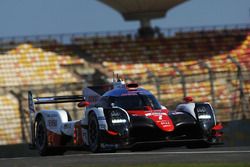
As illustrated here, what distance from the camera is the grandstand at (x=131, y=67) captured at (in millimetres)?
29844

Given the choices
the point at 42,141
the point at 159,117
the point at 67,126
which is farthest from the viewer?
the point at 42,141

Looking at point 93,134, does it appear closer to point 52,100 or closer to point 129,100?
point 129,100

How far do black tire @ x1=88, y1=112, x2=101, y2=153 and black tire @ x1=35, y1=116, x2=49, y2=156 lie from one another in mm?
2171

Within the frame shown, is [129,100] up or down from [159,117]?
up

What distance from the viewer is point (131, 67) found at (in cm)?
3984

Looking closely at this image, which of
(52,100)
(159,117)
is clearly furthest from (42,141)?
(159,117)

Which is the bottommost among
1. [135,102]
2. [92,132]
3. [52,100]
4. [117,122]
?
[92,132]

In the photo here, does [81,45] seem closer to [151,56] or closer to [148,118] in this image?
[151,56]

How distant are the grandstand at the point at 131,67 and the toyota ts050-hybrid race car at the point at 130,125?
1235cm

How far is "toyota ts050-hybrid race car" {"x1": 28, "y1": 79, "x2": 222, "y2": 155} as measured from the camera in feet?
46.0

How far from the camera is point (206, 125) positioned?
1457 centimetres

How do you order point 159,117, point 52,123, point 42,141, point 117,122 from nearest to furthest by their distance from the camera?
1. point 117,122
2. point 159,117
3. point 52,123
4. point 42,141

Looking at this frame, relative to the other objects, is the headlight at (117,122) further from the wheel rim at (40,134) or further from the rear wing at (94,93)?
the wheel rim at (40,134)

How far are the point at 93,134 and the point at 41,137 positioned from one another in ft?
Result: 9.03
